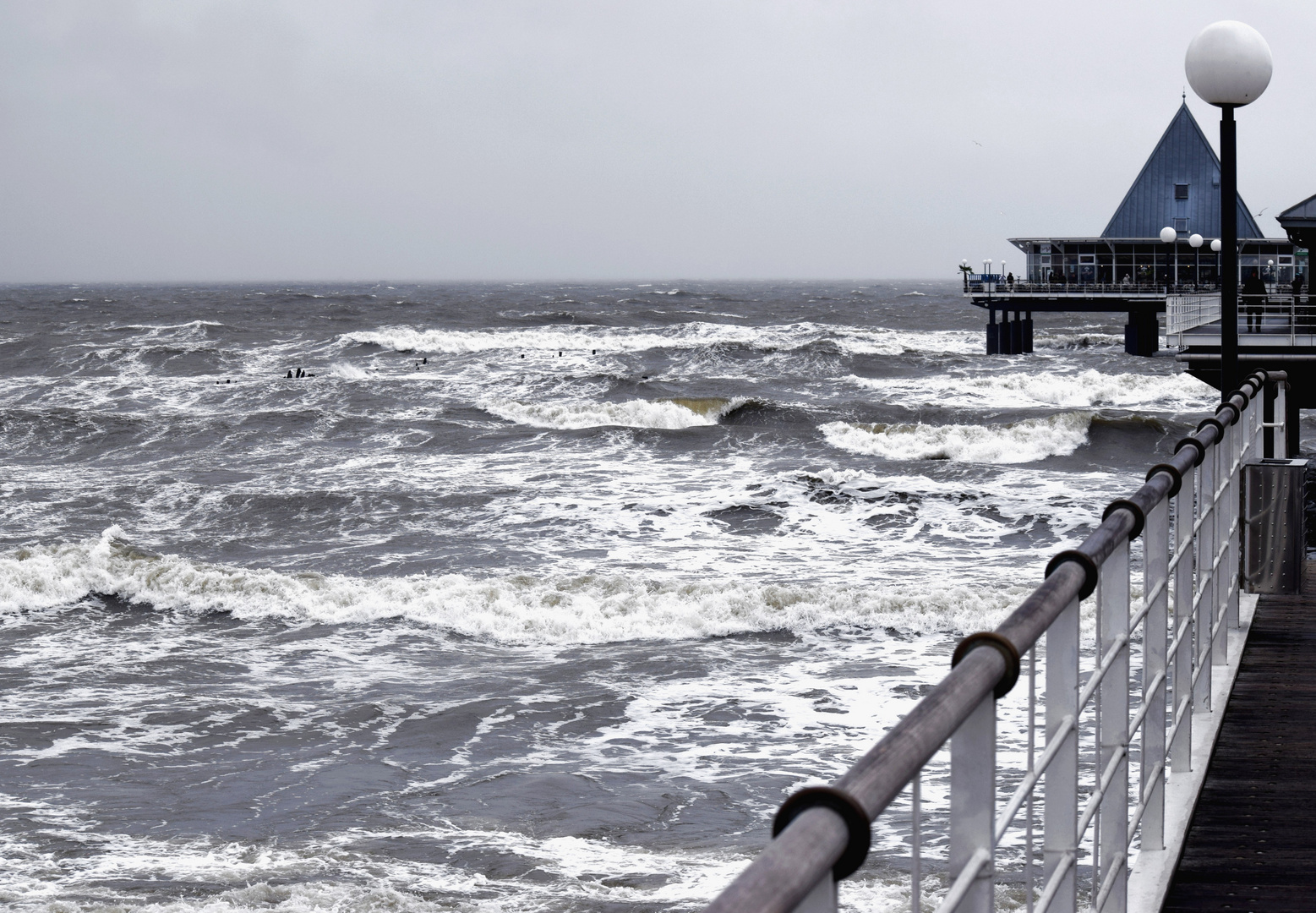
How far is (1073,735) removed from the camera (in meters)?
2.19

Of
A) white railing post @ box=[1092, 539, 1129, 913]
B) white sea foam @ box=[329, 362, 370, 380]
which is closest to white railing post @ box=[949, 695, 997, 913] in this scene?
white railing post @ box=[1092, 539, 1129, 913]

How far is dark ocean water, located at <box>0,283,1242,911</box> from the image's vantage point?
752cm

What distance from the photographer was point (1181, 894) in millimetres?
3170

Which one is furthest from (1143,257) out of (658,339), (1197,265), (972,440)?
(972,440)

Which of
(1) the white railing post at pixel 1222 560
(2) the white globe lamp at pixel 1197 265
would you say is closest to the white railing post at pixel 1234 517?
(1) the white railing post at pixel 1222 560

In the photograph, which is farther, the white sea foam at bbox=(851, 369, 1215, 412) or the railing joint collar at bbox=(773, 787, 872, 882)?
the white sea foam at bbox=(851, 369, 1215, 412)

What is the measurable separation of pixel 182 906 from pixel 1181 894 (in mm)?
5143

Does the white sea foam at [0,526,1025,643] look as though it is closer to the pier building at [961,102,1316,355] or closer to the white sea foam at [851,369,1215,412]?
the white sea foam at [851,369,1215,412]

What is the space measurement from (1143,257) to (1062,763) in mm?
59414

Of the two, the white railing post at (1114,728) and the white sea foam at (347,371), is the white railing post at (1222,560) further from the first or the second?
the white sea foam at (347,371)

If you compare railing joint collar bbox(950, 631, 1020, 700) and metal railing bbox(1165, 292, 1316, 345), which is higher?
metal railing bbox(1165, 292, 1316, 345)

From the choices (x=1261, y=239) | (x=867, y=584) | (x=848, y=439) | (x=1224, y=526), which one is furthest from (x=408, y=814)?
(x=1261, y=239)

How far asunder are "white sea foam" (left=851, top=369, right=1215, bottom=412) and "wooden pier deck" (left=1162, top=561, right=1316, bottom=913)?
3080 centimetres

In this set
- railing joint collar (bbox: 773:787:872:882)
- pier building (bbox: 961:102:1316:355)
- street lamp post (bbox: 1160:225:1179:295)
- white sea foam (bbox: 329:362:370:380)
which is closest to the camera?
railing joint collar (bbox: 773:787:872:882)
